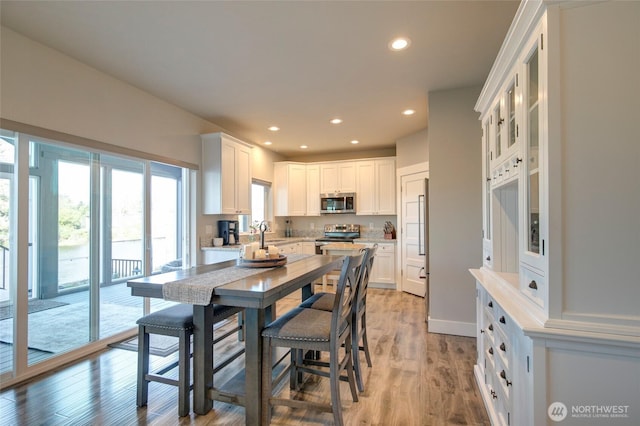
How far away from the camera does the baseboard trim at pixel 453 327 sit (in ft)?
11.4

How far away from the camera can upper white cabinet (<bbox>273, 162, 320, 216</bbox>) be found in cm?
655

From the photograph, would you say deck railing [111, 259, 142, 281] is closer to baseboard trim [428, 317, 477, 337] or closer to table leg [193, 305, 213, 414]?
table leg [193, 305, 213, 414]

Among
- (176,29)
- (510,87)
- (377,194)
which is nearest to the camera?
(510,87)

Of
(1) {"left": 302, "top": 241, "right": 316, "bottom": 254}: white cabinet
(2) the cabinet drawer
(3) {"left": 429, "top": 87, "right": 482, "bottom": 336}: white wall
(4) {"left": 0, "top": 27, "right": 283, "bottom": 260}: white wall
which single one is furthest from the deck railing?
(2) the cabinet drawer

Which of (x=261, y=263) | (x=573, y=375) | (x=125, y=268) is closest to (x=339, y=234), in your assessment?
(x=125, y=268)

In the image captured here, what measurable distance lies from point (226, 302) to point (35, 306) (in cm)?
217

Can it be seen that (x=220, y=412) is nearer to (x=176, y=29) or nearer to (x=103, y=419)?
(x=103, y=419)

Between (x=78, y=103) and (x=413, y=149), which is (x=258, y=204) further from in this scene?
(x=78, y=103)

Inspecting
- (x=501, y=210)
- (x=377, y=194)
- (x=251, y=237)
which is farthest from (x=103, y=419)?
(x=377, y=194)

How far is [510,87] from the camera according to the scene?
1846 mm

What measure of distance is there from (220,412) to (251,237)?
356cm

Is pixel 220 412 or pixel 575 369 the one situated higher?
pixel 575 369

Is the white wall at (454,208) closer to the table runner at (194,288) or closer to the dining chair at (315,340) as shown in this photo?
the dining chair at (315,340)

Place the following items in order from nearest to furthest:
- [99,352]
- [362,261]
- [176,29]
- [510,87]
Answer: [510,87] → [362,261] → [176,29] → [99,352]
